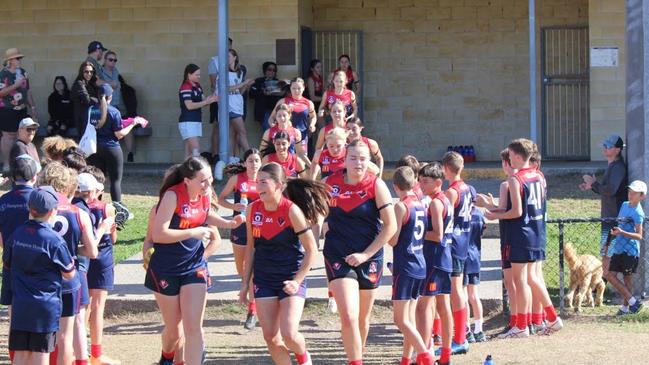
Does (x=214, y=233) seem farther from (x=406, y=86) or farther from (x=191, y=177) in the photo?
(x=406, y=86)

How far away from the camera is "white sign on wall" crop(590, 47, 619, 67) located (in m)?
18.6

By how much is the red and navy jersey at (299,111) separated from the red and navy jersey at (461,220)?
5.55 meters

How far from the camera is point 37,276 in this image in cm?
762

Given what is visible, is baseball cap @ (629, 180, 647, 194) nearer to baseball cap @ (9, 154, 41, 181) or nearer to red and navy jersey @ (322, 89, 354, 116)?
red and navy jersey @ (322, 89, 354, 116)

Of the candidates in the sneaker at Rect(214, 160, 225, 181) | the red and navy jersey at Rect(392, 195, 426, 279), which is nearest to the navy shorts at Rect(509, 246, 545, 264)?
the red and navy jersey at Rect(392, 195, 426, 279)

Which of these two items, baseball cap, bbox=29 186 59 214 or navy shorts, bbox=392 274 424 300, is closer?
baseball cap, bbox=29 186 59 214

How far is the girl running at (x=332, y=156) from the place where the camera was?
10922 mm

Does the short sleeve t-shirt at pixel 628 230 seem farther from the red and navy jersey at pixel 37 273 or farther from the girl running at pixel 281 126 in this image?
the red and navy jersey at pixel 37 273

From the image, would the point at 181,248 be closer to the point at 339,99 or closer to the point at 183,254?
the point at 183,254

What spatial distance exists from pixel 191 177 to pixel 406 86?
12.5 m

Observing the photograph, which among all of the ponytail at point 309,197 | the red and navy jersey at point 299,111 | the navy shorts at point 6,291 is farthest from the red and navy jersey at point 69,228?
the red and navy jersey at point 299,111

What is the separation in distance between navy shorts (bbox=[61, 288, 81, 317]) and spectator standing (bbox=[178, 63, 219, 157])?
7.94m

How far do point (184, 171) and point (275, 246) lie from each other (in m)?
0.84

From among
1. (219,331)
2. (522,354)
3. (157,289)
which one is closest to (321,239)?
(219,331)
